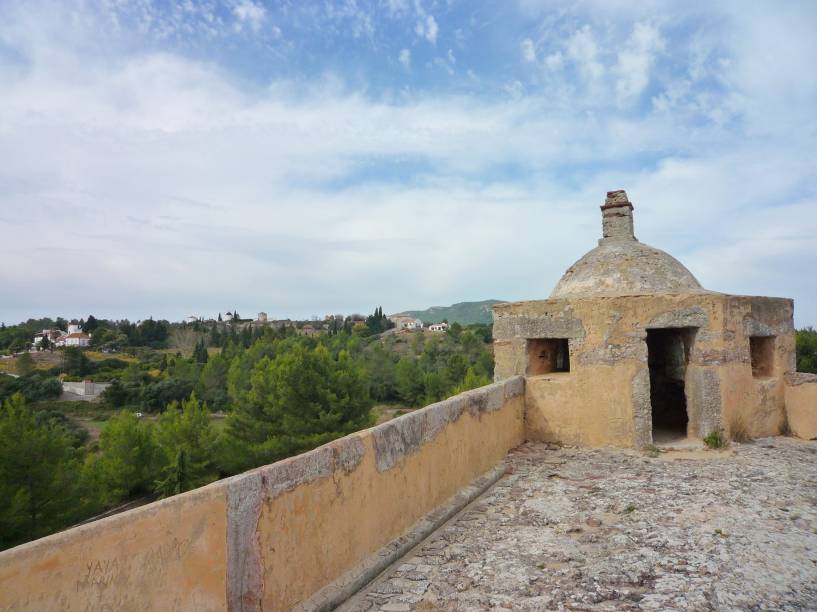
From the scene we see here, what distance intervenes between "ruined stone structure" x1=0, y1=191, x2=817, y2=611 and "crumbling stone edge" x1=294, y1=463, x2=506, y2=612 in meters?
0.01

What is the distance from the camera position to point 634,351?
20.3 ft

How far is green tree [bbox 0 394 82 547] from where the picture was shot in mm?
16594

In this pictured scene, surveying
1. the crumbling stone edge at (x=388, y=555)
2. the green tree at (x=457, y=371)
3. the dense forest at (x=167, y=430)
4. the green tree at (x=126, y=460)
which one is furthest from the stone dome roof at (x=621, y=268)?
the green tree at (x=457, y=371)

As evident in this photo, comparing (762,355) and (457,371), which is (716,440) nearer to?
(762,355)

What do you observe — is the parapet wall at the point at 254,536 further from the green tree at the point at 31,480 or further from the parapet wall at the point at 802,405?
the green tree at the point at 31,480

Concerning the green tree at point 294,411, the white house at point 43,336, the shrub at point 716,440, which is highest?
the white house at point 43,336

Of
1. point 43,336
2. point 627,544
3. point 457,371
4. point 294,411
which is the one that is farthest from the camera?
point 43,336

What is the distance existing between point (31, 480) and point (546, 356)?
1823cm

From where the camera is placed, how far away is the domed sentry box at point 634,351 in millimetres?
6172

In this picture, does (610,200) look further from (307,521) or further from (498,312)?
(307,521)

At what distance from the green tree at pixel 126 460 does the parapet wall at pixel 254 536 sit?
2430 cm

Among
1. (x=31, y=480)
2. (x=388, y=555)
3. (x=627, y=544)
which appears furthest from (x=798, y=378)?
(x=31, y=480)

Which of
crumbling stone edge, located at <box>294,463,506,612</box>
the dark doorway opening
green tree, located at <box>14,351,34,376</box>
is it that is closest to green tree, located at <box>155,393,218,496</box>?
the dark doorway opening

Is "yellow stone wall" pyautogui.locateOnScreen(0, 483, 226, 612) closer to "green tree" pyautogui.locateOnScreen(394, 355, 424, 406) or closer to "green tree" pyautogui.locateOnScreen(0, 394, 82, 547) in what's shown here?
"green tree" pyautogui.locateOnScreen(0, 394, 82, 547)
